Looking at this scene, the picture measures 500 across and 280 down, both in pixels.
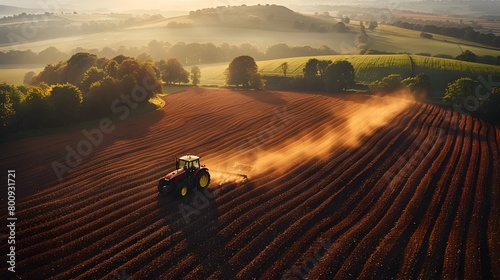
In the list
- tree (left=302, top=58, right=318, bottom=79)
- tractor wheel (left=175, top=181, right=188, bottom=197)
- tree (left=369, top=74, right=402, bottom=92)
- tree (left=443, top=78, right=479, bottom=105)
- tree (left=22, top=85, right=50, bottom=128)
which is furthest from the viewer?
tree (left=302, top=58, right=318, bottom=79)

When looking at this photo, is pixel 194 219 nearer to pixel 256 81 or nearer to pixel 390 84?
pixel 256 81

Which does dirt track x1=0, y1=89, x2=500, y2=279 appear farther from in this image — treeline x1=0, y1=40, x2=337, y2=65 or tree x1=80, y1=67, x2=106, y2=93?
treeline x1=0, y1=40, x2=337, y2=65

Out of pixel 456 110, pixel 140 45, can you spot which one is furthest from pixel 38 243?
pixel 140 45

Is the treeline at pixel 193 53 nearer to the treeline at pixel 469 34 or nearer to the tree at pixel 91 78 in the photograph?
the treeline at pixel 469 34

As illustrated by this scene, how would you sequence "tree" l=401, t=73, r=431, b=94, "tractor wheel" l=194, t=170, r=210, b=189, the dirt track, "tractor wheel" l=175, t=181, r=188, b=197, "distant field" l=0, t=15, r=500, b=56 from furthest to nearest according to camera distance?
"distant field" l=0, t=15, r=500, b=56 < "tree" l=401, t=73, r=431, b=94 < "tractor wheel" l=194, t=170, r=210, b=189 < "tractor wheel" l=175, t=181, r=188, b=197 < the dirt track

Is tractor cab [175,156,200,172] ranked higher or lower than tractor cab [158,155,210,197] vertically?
higher

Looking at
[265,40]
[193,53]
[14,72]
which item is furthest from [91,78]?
[265,40]

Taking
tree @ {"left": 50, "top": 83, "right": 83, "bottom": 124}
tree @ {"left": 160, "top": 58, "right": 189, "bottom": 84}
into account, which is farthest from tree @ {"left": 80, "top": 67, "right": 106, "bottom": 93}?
tree @ {"left": 160, "top": 58, "right": 189, "bottom": 84}

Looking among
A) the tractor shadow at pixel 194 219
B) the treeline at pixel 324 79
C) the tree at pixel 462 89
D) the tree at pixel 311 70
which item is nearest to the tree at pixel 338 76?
the treeline at pixel 324 79
